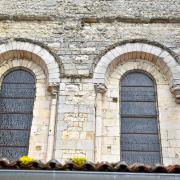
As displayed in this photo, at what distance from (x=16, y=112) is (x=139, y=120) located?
7.49 ft

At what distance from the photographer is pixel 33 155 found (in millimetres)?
6680

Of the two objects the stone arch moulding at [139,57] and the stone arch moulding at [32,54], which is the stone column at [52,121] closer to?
the stone arch moulding at [32,54]

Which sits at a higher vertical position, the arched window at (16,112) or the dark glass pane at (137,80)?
the dark glass pane at (137,80)

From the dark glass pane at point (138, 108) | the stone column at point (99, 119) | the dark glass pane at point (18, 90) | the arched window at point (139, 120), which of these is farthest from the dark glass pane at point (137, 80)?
the dark glass pane at point (18, 90)

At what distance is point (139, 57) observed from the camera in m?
7.86

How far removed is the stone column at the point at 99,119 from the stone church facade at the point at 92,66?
18 mm

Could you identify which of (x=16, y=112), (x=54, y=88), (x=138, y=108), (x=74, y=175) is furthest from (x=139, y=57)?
(x=74, y=175)

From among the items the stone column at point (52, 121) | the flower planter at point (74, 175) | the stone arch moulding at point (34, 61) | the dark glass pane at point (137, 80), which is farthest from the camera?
the dark glass pane at point (137, 80)

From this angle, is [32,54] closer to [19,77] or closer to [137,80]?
[19,77]

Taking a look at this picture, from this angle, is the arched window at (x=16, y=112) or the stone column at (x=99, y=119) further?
the arched window at (x=16, y=112)

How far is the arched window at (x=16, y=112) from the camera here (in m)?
6.85

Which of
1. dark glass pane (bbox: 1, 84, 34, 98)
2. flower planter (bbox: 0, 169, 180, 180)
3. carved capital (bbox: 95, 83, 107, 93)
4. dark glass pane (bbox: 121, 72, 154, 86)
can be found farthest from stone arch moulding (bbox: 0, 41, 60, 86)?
flower planter (bbox: 0, 169, 180, 180)

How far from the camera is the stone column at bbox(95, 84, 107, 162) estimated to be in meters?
6.57

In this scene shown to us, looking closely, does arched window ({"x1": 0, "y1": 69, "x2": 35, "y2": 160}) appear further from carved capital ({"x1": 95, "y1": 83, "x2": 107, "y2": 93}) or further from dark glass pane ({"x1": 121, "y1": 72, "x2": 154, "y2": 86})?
dark glass pane ({"x1": 121, "y1": 72, "x2": 154, "y2": 86})
